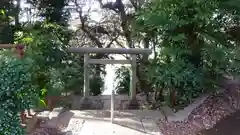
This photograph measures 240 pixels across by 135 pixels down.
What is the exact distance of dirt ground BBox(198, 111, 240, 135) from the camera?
167 inches

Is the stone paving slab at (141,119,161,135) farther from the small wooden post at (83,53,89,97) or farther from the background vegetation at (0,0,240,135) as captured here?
the small wooden post at (83,53,89,97)

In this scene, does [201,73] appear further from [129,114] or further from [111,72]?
[111,72]

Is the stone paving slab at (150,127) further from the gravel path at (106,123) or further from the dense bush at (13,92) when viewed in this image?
the dense bush at (13,92)

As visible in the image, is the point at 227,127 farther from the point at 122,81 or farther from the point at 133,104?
the point at 122,81

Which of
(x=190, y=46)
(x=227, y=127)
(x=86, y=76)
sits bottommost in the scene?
(x=227, y=127)

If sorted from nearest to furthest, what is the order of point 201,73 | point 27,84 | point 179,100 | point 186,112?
point 27,84, point 186,112, point 201,73, point 179,100

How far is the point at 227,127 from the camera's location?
4434 millimetres

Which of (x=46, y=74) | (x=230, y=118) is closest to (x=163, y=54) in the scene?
(x=230, y=118)

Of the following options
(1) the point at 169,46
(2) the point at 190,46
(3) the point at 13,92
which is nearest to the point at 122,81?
(1) the point at 169,46

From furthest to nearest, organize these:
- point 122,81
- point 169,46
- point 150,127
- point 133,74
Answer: point 122,81 → point 133,74 → point 169,46 → point 150,127

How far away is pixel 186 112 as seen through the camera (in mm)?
4629

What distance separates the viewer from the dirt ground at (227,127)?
13.9ft

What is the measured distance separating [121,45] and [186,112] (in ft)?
9.48

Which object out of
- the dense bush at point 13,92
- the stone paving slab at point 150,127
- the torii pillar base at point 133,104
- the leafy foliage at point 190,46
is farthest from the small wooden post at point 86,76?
the dense bush at point 13,92
